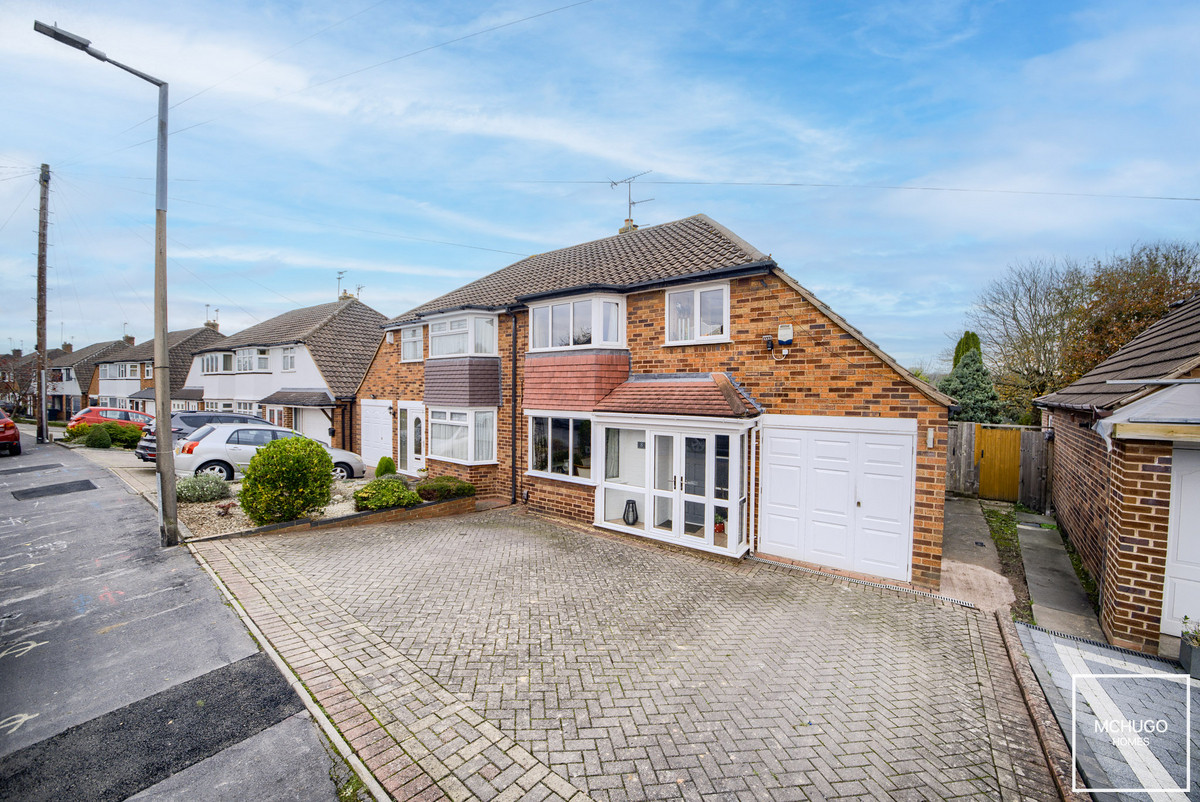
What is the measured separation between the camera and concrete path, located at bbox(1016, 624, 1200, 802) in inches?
144

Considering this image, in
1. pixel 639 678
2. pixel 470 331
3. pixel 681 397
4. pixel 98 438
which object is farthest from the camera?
pixel 98 438

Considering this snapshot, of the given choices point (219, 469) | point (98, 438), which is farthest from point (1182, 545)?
point (98, 438)

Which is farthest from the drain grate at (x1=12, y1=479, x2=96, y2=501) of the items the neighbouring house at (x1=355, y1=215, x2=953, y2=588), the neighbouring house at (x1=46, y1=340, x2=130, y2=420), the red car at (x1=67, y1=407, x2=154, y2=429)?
the neighbouring house at (x1=46, y1=340, x2=130, y2=420)

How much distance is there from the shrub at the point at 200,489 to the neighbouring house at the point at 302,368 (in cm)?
756

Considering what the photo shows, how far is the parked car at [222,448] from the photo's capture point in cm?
1341

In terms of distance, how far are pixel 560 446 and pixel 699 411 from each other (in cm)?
391

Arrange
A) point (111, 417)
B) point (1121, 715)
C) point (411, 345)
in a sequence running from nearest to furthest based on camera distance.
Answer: point (1121, 715) < point (411, 345) < point (111, 417)

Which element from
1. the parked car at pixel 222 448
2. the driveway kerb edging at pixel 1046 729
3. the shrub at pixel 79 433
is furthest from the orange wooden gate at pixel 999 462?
the shrub at pixel 79 433

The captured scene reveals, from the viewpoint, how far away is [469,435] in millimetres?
13078

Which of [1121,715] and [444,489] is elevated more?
[444,489]

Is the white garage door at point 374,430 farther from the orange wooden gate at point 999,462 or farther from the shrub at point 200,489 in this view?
the orange wooden gate at point 999,462

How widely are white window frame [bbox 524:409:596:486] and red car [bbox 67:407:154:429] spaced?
22282 mm

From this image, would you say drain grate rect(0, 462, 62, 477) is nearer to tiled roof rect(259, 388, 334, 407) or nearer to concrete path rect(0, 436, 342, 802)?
tiled roof rect(259, 388, 334, 407)

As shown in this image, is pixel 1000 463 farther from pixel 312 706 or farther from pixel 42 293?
pixel 42 293
